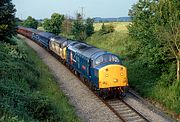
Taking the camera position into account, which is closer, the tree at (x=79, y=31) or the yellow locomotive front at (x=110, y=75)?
the yellow locomotive front at (x=110, y=75)

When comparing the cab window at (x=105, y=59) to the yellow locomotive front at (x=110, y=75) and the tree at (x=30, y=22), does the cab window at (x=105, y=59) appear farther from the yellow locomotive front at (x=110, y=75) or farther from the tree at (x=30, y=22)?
the tree at (x=30, y=22)

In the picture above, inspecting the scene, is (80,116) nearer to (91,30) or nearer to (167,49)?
(167,49)

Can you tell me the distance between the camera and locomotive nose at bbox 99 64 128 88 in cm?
2003

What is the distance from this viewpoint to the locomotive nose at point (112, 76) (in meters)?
20.0

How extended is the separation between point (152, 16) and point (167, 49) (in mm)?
3207

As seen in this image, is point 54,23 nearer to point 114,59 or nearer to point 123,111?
point 114,59

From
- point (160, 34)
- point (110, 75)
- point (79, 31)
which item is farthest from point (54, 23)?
point (160, 34)

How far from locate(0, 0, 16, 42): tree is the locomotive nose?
15760mm

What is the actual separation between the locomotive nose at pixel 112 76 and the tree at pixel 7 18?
51.7ft

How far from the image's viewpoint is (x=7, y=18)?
109 feet

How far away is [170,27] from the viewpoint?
1994cm

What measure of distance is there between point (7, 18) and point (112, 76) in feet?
58.0

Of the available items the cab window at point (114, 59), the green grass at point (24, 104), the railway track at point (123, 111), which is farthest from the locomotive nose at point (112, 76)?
the green grass at point (24, 104)

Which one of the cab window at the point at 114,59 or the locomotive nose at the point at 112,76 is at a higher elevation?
the cab window at the point at 114,59
